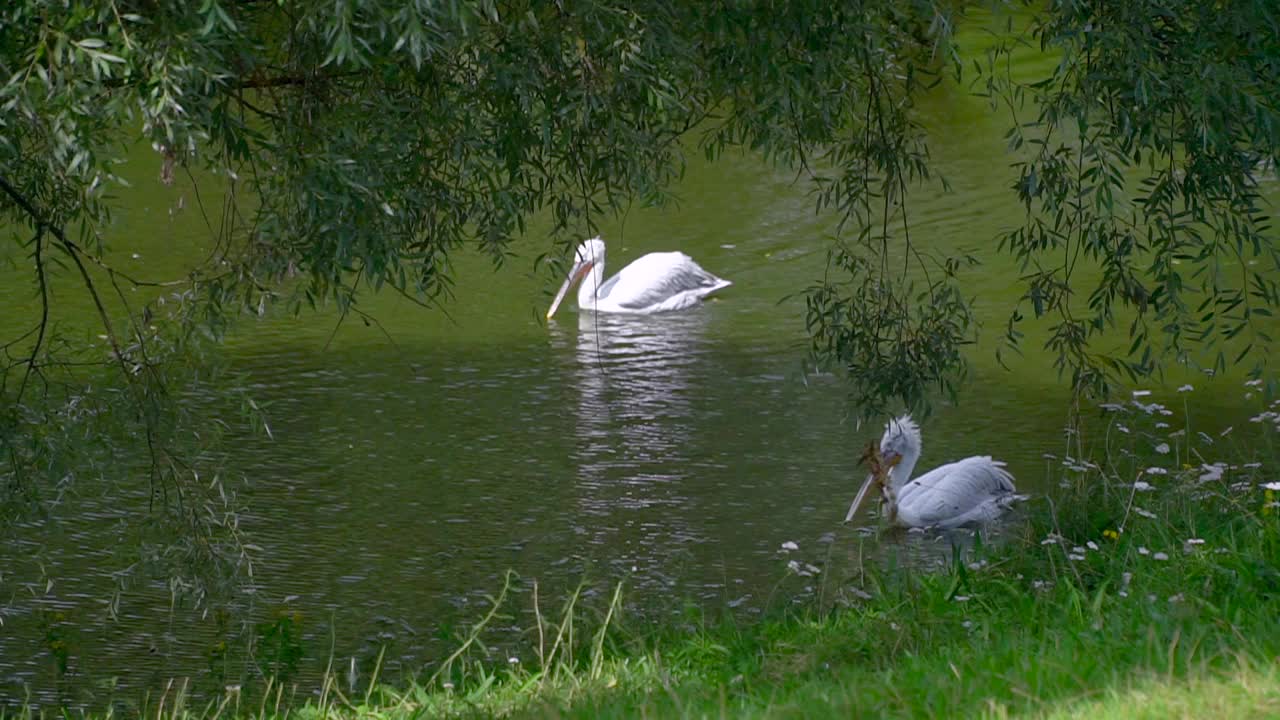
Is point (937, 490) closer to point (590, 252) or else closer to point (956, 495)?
point (956, 495)

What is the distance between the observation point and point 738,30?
244 inches

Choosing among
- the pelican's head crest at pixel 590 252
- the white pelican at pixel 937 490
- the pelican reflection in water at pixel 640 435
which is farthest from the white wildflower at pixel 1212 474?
the pelican's head crest at pixel 590 252

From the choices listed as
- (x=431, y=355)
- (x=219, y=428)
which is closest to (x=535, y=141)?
(x=219, y=428)

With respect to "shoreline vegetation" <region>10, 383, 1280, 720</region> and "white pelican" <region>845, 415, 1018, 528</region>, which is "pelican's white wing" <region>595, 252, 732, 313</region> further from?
"shoreline vegetation" <region>10, 383, 1280, 720</region>

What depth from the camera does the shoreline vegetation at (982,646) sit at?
178 inches

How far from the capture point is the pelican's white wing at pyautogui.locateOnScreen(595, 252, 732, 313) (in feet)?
54.2

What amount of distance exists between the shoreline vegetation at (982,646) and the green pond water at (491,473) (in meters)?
0.58

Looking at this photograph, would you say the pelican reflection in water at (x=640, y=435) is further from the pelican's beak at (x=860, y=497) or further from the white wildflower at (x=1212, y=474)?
the white wildflower at (x=1212, y=474)

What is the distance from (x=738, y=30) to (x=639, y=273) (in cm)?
1043

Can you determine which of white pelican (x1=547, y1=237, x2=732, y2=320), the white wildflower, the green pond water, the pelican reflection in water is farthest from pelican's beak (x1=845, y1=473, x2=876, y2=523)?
white pelican (x1=547, y1=237, x2=732, y2=320)

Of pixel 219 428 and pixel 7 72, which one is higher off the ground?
pixel 7 72

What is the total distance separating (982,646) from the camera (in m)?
5.32

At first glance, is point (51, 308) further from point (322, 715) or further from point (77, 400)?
point (322, 715)

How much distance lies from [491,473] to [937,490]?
289cm
